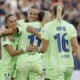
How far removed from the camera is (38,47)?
9312 millimetres

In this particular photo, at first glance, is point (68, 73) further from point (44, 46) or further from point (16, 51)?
point (16, 51)

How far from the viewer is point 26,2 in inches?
712

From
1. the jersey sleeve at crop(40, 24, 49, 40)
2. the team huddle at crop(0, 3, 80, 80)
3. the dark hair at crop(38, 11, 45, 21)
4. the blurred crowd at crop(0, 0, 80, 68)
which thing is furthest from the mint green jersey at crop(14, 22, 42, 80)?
the blurred crowd at crop(0, 0, 80, 68)

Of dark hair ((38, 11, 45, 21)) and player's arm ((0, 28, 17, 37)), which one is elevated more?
dark hair ((38, 11, 45, 21))

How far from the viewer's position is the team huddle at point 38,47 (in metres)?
8.97

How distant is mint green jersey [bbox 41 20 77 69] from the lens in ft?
29.4

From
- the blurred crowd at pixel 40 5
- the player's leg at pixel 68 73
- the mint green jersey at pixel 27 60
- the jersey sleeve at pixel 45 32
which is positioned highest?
the blurred crowd at pixel 40 5

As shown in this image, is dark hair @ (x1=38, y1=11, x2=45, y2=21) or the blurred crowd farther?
the blurred crowd

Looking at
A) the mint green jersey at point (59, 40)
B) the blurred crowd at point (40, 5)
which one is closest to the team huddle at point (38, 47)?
the mint green jersey at point (59, 40)

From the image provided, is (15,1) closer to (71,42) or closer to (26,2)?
(26,2)

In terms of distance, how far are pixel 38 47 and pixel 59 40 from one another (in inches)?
19.2

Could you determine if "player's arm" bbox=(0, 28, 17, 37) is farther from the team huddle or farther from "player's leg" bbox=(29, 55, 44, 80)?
"player's leg" bbox=(29, 55, 44, 80)

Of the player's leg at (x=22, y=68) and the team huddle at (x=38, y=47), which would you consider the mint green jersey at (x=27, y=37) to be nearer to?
the team huddle at (x=38, y=47)

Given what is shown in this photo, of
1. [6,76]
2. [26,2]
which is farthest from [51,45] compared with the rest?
[26,2]
